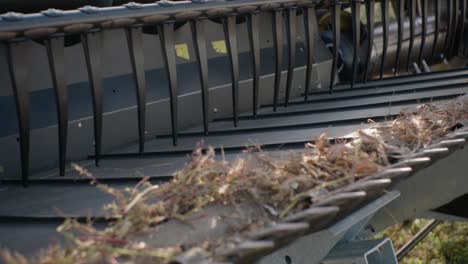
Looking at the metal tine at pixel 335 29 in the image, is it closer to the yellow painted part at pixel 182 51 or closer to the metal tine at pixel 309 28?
the metal tine at pixel 309 28

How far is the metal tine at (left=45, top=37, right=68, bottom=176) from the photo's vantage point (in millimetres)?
2328

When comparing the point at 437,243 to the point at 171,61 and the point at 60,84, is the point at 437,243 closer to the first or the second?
the point at 171,61

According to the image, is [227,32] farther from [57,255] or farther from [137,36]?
[57,255]

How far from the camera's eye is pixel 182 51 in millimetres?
3203

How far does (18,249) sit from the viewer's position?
5.51 ft

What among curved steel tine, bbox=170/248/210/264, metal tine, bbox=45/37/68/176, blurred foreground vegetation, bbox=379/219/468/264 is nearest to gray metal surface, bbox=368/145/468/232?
metal tine, bbox=45/37/68/176

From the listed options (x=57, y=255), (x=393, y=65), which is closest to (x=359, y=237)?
(x=57, y=255)

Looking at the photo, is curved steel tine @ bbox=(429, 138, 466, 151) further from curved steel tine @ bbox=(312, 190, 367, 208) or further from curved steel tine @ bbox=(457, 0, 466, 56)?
curved steel tine @ bbox=(457, 0, 466, 56)

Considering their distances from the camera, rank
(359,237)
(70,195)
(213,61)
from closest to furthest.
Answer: (70,195)
(359,237)
(213,61)

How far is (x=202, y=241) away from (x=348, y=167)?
0.46m

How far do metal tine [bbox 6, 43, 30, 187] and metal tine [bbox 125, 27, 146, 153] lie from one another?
1.36 ft

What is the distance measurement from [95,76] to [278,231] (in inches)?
49.0

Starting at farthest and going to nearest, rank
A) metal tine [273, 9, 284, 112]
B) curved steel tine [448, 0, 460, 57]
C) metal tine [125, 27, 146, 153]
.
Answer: curved steel tine [448, 0, 460, 57]
metal tine [273, 9, 284, 112]
metal tine [125, 27, 146, 153]

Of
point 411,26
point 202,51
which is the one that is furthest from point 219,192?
point 411,26
